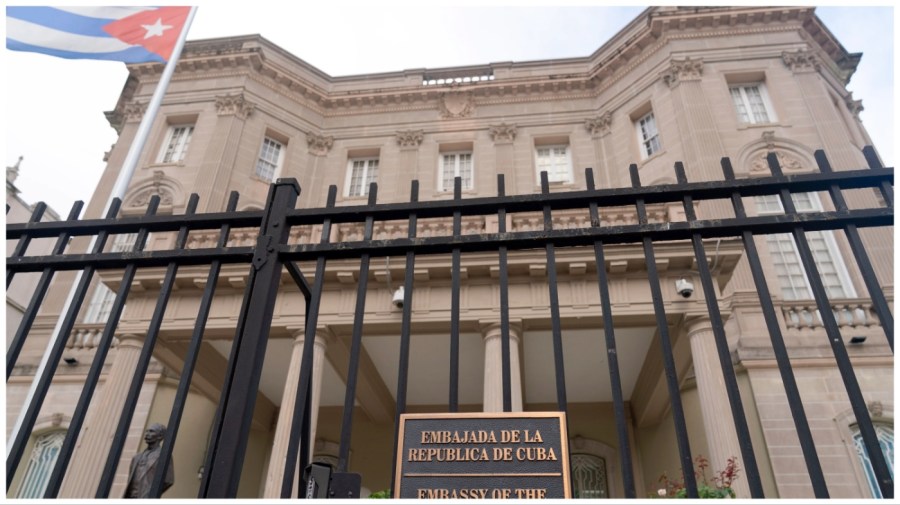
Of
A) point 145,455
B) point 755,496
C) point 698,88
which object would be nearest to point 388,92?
point 698,88

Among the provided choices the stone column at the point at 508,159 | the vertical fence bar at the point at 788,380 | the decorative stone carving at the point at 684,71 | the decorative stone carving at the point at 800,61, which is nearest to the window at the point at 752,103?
the decorative stone carving at the point at 800,61

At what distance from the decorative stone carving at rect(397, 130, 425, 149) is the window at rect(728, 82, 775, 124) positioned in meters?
10.9

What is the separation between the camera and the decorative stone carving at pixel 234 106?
1955cm

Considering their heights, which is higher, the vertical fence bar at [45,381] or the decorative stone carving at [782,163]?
the decorative stone carving at [782,163]

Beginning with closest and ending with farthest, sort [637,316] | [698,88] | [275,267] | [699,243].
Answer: [699,243] → [275,267] → [637,316] → [698,88]

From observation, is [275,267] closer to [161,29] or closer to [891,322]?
[891,322]

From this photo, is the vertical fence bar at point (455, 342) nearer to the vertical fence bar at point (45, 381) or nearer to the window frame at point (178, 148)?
the vertical fence bar at point (45, 381)

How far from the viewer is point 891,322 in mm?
2553

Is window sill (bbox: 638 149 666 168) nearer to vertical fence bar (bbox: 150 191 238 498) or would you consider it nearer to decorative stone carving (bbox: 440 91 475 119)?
decorative stone carving (bbox: 440 91 475 119)

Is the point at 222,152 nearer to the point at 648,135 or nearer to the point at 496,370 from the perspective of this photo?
the point at 496,370

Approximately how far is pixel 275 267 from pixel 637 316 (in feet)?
30.4

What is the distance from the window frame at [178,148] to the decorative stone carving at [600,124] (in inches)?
569

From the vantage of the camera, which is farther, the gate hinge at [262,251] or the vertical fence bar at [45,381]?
the gate hinge at [262,251]

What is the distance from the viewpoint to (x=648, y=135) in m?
18.8
